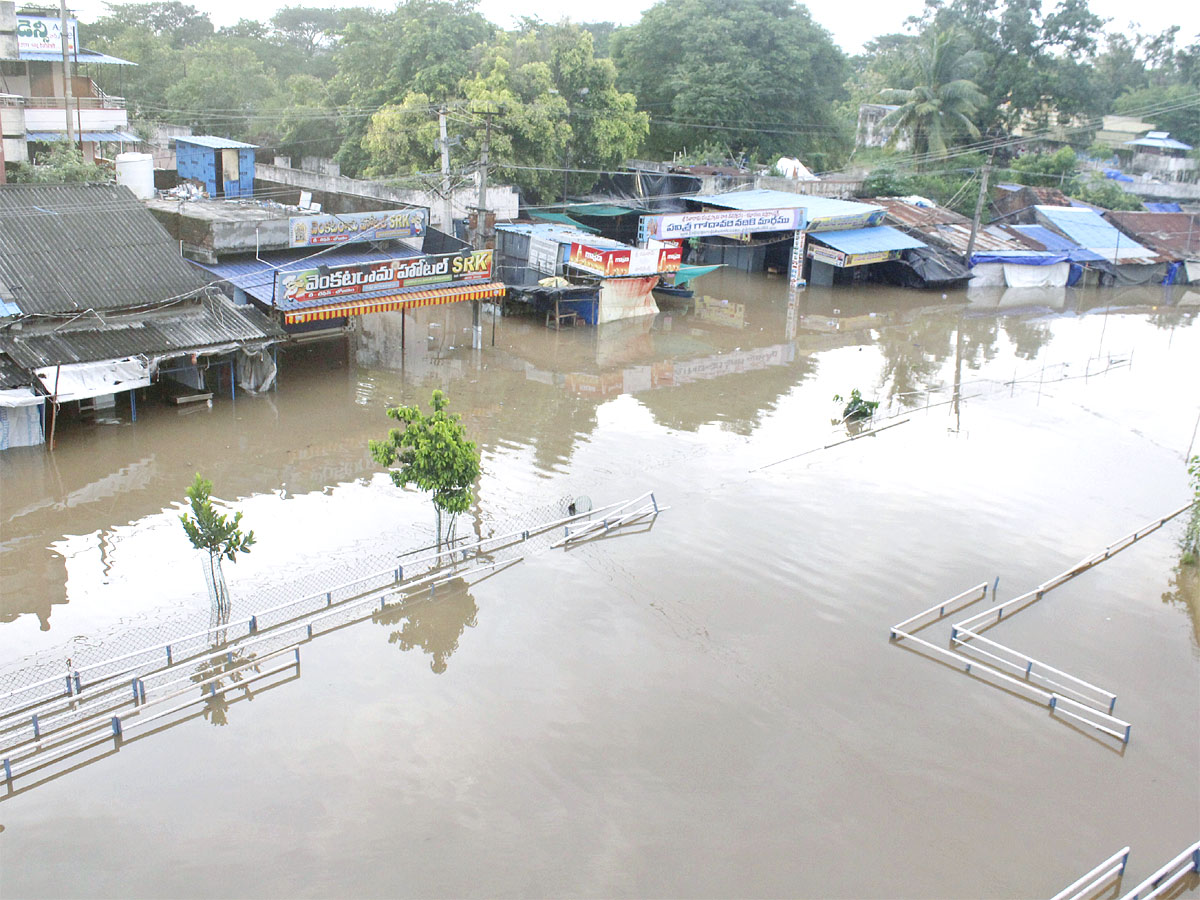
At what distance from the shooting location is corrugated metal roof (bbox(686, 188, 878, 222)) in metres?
38.8

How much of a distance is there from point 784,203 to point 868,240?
3550 mm

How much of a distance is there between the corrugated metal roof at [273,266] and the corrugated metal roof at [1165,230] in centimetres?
3689

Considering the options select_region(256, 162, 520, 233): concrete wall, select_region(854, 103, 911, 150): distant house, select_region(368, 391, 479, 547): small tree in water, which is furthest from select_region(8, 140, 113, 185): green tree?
select_region(854, 103, 911, 150): distant house

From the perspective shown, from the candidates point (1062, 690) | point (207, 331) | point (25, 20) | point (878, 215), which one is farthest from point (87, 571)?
point (878, 215)

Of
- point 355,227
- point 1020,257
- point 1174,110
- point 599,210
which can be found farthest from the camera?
point 1174,110

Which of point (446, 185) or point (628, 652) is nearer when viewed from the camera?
point (628, 652)

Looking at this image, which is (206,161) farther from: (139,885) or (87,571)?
(139,885)

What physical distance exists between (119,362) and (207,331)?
2.19 meters

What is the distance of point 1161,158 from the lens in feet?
196

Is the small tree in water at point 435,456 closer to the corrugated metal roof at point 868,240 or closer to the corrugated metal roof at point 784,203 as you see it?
the corrugated metal roof at point 784,203

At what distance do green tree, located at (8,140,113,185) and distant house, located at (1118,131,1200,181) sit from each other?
5625 centimetres

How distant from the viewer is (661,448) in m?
21.3

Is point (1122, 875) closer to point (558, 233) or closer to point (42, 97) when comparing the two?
point (558, 233)

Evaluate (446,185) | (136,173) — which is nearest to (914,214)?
(446,185)
